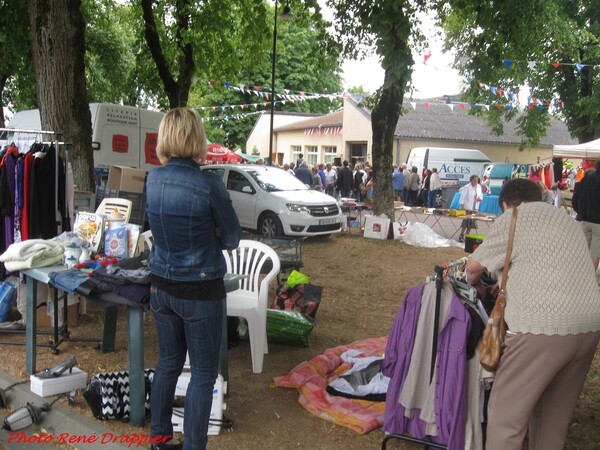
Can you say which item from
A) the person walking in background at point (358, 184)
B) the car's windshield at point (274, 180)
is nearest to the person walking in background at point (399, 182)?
the person walking in background at point (358, 184)

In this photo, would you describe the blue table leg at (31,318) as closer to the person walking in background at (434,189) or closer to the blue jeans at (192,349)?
the blue jeans at (192,349)

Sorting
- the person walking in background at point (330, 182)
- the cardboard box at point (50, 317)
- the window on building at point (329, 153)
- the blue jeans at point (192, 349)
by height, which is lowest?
the cardboard box at point (50, 317)

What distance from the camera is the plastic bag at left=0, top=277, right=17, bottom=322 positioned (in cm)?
Result: 604

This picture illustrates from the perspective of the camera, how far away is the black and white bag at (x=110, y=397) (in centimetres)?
402

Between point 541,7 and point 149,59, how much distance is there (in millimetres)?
10761

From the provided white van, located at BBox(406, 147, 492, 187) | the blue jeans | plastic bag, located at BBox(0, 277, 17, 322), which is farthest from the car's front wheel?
white van, located at BBox(406, 147, 492, 187)

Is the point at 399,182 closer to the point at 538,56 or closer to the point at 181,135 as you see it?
the point at 538,56

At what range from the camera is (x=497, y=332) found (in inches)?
119

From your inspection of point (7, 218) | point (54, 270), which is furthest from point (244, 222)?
point (54, 270)

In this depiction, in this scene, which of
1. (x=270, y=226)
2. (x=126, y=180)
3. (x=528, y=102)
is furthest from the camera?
(x=528, y=102)

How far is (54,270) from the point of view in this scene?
462 cm

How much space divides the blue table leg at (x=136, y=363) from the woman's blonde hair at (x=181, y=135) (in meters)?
1.18

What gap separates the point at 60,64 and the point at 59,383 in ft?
15.2

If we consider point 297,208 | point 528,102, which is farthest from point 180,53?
point 528,102
